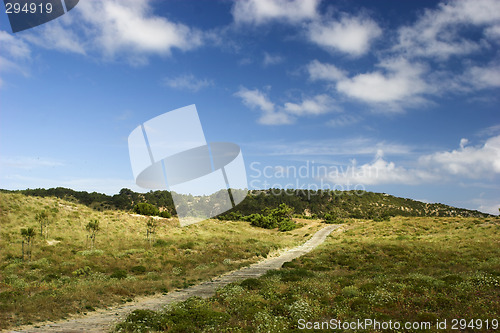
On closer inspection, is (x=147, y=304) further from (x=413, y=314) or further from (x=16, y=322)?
(x=413, y=314)

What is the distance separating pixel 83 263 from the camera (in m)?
28.2

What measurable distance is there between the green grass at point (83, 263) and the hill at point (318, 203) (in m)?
78.1

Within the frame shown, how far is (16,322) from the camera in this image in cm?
1325

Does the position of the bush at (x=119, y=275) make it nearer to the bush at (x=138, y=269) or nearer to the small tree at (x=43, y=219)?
the bush at (x=138, y=269)

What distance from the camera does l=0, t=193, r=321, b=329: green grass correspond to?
54.5ft

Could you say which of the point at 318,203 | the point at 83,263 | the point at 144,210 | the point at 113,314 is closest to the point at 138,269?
the point at 83,263

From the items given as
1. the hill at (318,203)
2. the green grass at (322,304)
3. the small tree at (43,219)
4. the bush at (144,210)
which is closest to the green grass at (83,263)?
the small tree at (43,219)

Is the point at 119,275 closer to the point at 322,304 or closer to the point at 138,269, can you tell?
the point at 138,269

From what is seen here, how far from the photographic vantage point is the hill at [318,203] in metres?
132

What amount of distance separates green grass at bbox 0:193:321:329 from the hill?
7812 centimetres

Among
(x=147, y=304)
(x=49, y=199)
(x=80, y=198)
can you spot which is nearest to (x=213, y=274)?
(x=147, y=304)

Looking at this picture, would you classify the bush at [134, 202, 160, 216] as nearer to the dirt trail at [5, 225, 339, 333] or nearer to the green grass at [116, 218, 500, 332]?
the dirt trail at [5, 225, 339, 333]

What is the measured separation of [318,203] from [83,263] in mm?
163180

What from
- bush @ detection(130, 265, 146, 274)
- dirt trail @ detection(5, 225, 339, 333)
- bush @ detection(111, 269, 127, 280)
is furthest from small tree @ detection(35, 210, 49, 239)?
dirt trail @ detection(5, 225, 339, 333)
